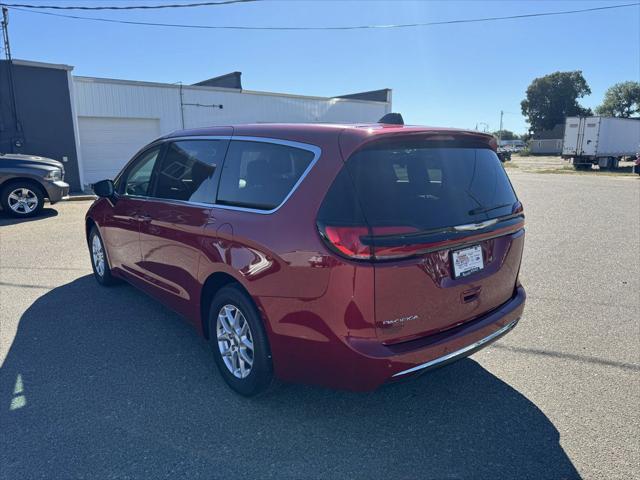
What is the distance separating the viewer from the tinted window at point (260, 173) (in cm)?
278

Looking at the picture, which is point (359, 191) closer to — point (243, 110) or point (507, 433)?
point (507, 433)

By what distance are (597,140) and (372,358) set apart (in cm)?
3506

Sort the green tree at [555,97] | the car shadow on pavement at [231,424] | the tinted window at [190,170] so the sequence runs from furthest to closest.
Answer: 1. the green tree at [555,97]
2. the tinted window at [190,170]
3. the car shadow on pavement at [231,424]

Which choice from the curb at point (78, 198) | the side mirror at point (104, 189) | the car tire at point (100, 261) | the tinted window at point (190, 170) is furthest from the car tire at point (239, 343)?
the curb at point (78, 198)

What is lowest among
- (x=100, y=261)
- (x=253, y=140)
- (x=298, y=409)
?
(x=298, y=409)

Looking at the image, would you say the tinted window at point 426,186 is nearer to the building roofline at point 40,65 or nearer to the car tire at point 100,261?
the car tire at point 100,261

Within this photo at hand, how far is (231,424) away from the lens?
9.37 feet

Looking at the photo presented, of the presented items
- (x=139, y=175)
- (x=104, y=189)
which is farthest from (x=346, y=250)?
(x=104, y=189)

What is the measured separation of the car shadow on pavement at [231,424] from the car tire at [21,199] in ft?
26.0

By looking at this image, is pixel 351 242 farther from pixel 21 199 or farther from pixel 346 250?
pixel 21 199

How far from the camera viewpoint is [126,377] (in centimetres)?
339

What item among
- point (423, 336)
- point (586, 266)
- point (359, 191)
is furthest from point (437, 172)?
point (586, 266)

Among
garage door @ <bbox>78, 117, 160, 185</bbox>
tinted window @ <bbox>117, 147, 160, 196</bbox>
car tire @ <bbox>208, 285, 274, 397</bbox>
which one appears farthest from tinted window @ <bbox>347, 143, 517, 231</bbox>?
garage door @ <bbox>78, 117, 160, 185</bbox>

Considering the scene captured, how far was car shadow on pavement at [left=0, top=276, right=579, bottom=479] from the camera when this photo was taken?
2494 mm
